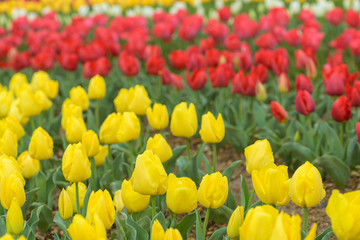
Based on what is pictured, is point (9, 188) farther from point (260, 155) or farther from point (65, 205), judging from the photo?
point (260, 155)

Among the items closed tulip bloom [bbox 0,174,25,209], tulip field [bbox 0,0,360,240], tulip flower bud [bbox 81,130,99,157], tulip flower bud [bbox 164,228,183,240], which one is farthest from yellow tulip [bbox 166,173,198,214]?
tulip flower bud [bbox 81,130,99,157]

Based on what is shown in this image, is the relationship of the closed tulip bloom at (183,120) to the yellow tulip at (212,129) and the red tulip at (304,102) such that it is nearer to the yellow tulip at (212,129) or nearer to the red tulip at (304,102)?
the yellow tulip at (212,129)

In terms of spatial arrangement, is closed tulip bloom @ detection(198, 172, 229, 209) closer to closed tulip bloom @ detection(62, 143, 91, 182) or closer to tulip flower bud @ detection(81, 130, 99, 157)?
closed tulip bloom @ detection(62, 143, 91, 182)

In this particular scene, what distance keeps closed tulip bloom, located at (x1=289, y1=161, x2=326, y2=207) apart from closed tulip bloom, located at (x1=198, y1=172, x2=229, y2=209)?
0.82 feet

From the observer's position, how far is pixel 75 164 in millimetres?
2297

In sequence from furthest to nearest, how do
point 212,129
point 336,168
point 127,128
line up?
point 336,168 → point 127,128 → point 212,129

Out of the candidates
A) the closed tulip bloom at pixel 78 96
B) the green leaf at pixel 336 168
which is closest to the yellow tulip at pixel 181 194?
the green leaf at pixel 336 168

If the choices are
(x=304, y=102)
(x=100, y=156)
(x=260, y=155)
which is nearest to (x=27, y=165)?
(x=100, y=156)

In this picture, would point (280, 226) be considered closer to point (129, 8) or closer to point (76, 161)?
point (76, 161)

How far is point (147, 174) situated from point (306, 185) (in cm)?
57

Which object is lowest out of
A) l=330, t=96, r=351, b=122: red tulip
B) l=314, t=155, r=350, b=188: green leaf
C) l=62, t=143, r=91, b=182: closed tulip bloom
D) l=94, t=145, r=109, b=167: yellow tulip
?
l=314, t=155, r=350, b=188: green leaf

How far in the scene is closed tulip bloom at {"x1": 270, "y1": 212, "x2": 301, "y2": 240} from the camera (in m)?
1.57

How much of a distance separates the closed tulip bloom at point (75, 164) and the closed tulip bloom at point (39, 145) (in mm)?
426

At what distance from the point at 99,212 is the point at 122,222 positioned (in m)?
0.44
